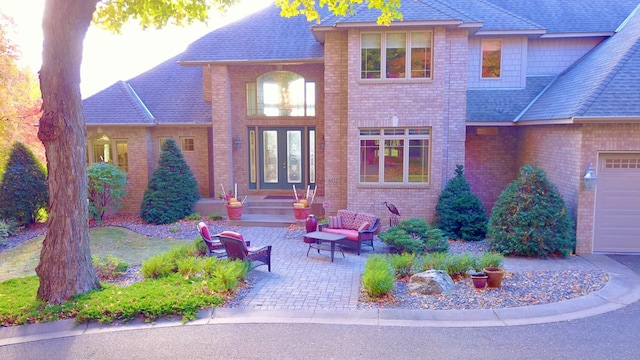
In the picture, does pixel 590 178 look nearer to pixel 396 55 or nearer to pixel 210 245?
pixel 396 55

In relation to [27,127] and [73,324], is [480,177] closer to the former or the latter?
[73,324]

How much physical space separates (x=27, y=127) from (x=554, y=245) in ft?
66.0

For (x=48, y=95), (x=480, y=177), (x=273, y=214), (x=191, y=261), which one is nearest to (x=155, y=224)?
(x=273, y=214)

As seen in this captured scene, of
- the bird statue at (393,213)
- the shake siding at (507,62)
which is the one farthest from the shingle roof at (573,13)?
the bird statue at (393,213)

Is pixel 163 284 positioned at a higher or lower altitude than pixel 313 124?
lower

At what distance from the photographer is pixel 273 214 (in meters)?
15.4

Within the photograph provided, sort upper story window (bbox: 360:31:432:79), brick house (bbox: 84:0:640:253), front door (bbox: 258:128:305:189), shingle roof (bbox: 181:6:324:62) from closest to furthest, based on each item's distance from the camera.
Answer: brick house (bbox: 84:0:640:253)
upper story window (bbox: 360:31:432:79)
shingle roof (bbox: 181:6:324:62)
front door (bbox: 258:128:305:189)

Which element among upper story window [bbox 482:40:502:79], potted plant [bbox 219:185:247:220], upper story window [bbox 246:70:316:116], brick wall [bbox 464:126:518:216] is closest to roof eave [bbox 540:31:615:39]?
upper story window [bbox 482:40:502:79]

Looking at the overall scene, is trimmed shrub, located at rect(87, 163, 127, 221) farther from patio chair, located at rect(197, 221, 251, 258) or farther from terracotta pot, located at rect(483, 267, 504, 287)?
terracotta pot, located at rect(483, 267, 504, 287)

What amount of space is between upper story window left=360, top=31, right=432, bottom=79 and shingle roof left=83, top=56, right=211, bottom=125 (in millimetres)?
6933

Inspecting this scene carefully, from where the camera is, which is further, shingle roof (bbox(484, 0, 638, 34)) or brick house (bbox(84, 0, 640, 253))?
shingle roof (bbox(484, 0, 638, 34))

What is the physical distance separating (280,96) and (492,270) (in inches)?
440

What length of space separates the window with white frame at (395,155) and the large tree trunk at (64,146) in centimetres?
824

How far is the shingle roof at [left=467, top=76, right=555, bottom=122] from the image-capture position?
14.5 meters
